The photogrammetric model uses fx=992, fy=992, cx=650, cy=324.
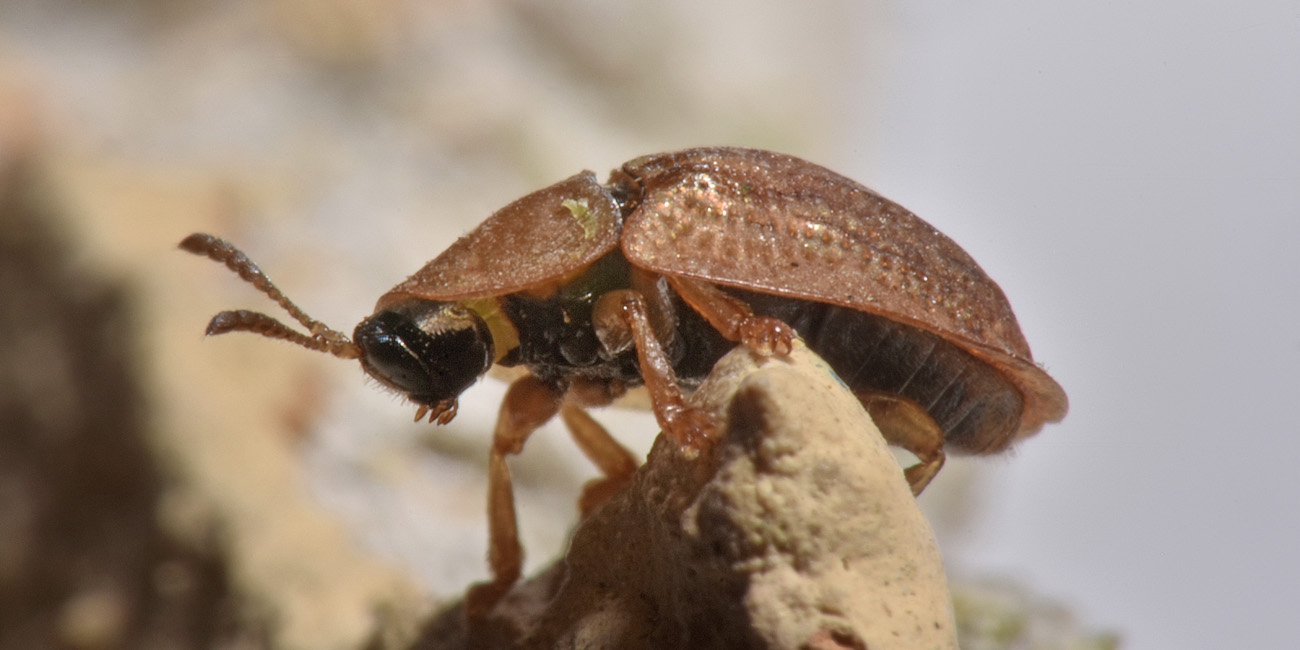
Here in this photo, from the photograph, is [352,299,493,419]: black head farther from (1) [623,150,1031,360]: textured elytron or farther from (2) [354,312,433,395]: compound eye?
(1) [623,150,1031,360]: textured elytron

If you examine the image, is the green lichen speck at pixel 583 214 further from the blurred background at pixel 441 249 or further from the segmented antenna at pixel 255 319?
the blurred background at pixel 441 249

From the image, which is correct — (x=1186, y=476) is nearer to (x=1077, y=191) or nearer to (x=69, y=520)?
(x=1077, y=191)

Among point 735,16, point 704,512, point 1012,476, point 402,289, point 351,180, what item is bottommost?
point 1012,476

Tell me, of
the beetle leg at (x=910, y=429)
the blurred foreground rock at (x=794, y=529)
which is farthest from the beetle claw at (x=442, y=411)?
the beetle leg at (x=910, y=429)

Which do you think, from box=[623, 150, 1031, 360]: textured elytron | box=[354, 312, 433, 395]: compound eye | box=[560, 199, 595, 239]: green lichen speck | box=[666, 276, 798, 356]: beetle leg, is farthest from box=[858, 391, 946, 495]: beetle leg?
box=[354, 312, 433, 395]: compound eye

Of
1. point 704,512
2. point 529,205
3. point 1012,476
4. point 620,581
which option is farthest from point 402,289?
point 1012,476
